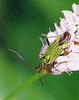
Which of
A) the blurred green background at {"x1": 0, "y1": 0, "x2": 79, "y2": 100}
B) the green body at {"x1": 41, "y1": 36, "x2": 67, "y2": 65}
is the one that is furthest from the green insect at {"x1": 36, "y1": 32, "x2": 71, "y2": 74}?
the blurred green background at {"x1": 0, "y1": 0, "x2": 79, "y2": 100}

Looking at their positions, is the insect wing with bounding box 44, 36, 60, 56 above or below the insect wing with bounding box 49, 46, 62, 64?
above

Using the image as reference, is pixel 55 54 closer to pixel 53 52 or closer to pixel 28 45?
pixel 53 52

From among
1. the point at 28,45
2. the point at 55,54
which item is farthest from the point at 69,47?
the point at 28,45

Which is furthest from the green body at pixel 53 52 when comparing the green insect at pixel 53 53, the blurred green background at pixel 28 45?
the blurred green background at pixel 28 45

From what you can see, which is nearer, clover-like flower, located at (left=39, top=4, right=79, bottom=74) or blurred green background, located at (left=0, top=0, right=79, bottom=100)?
clover-like flower, located at (left=39, top=4, right=79, bottom=74)

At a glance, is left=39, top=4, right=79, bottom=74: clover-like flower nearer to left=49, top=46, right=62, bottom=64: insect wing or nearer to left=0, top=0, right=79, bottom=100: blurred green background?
left=49, top=46, right=62, bottom=64: insect wing

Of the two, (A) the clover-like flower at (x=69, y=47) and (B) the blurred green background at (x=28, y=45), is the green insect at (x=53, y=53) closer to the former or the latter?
(A) the clover-like flower at (x=69, y=47)

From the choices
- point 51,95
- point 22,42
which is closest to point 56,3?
point 22,42
